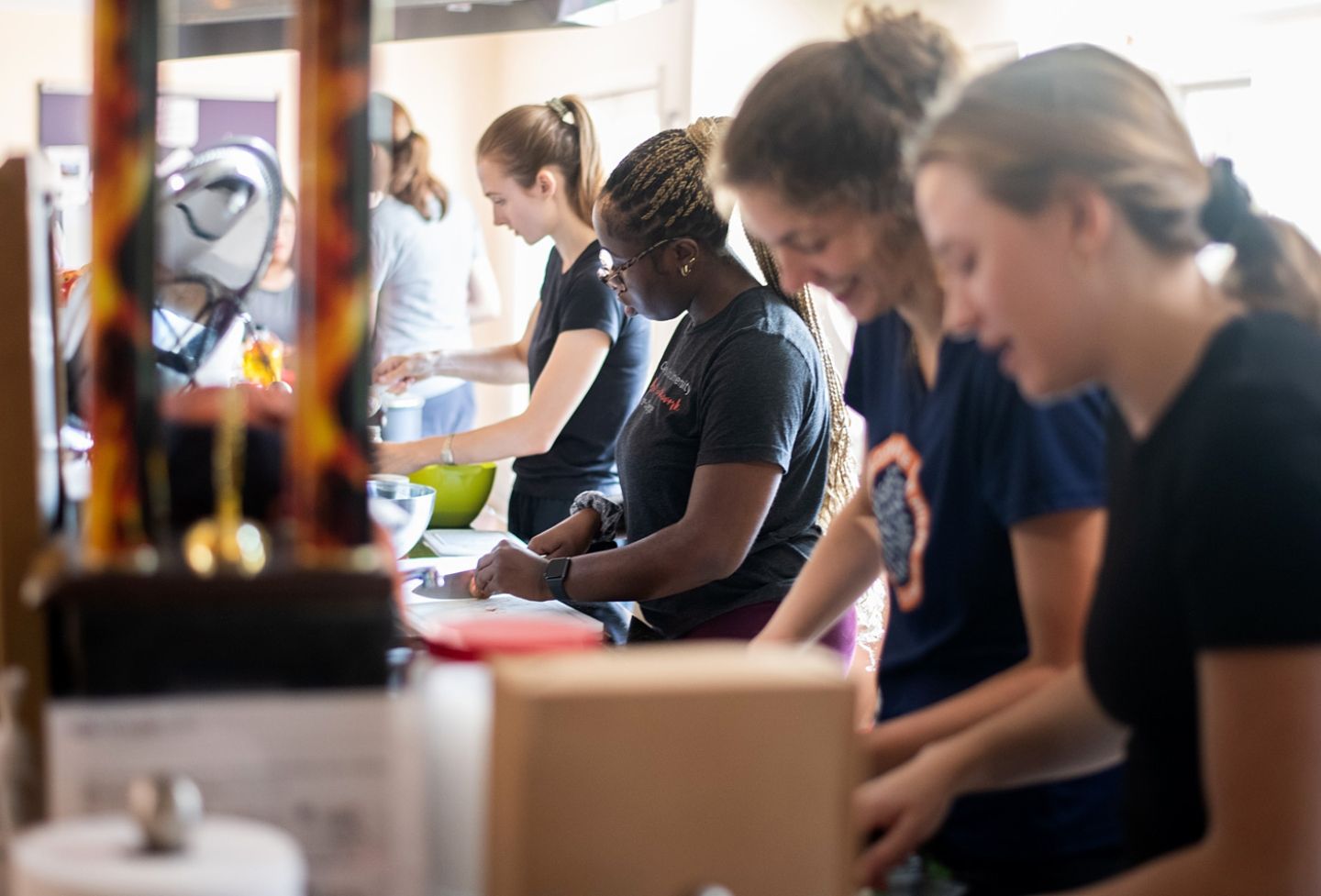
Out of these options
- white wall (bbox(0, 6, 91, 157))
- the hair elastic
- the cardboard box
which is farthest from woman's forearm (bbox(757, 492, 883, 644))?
white wall (bbox(0, 6, 91, 157))

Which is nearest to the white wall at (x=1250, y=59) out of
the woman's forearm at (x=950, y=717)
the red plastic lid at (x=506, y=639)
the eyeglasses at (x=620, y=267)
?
the eyeglasses at (x=620, y=267)

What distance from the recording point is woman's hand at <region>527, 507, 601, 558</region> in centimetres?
205

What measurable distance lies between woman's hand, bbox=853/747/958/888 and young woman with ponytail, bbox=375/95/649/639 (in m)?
1.63

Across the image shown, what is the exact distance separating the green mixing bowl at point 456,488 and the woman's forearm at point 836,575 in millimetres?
1168

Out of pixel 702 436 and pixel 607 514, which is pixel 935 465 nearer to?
pixel 702 436

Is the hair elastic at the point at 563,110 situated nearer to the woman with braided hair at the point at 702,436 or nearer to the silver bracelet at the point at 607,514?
the woman with braided hair at the point at 702,436

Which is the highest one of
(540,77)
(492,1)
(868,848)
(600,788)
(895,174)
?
(540,77)

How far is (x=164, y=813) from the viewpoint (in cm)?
48

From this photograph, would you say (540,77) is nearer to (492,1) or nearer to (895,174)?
(492,1)

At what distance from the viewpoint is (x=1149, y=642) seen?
0.74m

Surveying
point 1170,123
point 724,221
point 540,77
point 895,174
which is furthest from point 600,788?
point 540,77

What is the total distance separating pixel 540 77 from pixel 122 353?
6046mm

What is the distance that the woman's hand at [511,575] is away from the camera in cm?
181

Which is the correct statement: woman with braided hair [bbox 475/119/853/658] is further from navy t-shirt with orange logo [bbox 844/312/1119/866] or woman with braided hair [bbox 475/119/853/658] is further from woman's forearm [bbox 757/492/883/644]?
navy t-shirt with orange logo [bbox 844/312/1119/866]
